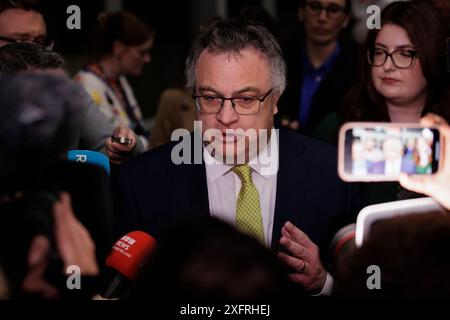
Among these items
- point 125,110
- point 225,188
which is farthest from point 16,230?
point 125,110

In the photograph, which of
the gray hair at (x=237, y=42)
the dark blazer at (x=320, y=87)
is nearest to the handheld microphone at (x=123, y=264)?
the gray hair at (x=237, y=42)

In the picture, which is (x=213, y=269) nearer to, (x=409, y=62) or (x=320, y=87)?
(x=409, y=62)

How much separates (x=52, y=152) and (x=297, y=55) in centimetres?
246

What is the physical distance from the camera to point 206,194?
6.09 ft

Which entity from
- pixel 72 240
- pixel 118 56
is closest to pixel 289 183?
pixel 72 240

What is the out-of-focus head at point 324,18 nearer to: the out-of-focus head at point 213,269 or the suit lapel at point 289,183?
the suit lapel at point 289,183

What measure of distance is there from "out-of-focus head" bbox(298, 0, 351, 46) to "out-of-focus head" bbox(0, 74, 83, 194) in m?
2.34

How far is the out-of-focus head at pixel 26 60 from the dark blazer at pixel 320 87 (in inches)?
53.4

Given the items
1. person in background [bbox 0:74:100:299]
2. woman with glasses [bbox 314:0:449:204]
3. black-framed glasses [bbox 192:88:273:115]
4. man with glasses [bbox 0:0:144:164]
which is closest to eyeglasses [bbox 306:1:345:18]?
woman with glasses [bbox 314:0:449:204]

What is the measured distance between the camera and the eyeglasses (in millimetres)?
3197

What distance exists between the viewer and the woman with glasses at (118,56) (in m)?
3.35

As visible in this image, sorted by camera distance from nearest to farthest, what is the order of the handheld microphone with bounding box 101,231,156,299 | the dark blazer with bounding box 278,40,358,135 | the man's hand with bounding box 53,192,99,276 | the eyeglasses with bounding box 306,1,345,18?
the man's hand with bounding box 53,192,99,276 < the handheld microphone with bounding box 101,231,156,299 < the dark blazer with bounding box 278,40,358,135 < the eyeglasses with bounding box 306,1,345,18

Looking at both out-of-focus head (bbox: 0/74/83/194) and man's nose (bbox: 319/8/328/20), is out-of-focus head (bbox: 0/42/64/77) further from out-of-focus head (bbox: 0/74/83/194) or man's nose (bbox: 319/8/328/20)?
man's nose (bbox: 319/8/328/20)

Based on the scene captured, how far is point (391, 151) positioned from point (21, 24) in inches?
58.4
